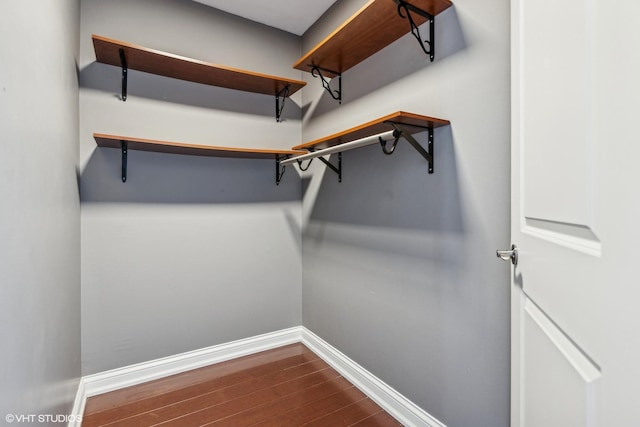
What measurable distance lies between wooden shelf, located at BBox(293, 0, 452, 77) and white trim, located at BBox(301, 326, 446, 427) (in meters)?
1.86

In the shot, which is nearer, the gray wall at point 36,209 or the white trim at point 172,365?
the gray wall at point 36,209

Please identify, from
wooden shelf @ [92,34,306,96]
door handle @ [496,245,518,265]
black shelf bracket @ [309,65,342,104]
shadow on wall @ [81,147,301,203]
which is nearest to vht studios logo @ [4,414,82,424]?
shadow on wall @ [81,147,301,203]

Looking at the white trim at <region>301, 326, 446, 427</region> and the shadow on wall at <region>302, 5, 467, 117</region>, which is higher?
the shadow on wall at <region>302, 5, 467, 117</region>

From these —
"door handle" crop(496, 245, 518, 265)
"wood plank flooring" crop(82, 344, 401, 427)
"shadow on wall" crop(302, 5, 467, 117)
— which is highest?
"shadow on wall" crop(302, 5, 467, 117)

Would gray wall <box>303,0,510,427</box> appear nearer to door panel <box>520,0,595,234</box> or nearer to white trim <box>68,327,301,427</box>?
door panel <box>520,0,595,234</box>

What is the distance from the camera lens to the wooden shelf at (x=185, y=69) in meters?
1.69

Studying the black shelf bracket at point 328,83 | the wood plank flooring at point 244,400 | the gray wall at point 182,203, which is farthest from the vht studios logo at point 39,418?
the black shelf bracket at point 328,83

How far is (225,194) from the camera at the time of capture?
2.25m

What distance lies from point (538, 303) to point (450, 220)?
606 millimetres

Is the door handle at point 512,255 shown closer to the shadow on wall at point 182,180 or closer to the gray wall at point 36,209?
the gray wall at point 36,209

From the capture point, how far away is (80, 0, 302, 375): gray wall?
6.07ft

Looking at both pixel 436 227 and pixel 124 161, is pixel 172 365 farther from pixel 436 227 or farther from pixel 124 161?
pixel 436 227

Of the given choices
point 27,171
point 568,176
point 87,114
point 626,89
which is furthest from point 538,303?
Result: point 87,114

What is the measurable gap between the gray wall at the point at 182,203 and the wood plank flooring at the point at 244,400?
0.75 ft
